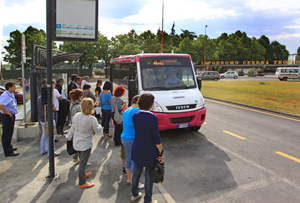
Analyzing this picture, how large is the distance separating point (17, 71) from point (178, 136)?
5208 centimetres

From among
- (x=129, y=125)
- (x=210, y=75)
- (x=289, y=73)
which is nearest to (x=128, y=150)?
(x=129, y=125)

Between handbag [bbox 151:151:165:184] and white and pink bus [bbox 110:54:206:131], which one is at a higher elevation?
white and pink bus [bbox 110:54:206:131]

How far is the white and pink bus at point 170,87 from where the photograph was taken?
6.80 m

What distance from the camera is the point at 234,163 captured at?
541 centimetres

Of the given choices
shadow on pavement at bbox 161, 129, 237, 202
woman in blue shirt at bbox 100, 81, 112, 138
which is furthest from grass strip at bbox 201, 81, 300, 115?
woman in blue shirt at bbox 100, 81, 112, 138

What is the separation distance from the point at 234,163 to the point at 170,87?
3174 millimetres

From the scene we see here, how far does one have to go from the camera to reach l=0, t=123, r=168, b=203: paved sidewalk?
3909mm

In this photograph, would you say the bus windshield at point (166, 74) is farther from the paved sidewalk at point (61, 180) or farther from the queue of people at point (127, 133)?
the paved sidewalk at point (61, 180)

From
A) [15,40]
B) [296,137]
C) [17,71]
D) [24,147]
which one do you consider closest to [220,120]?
[296,137]

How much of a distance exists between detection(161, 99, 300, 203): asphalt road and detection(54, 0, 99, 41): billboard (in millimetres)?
3361

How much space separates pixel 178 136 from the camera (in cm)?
750

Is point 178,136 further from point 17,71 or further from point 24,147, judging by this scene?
point 17,71

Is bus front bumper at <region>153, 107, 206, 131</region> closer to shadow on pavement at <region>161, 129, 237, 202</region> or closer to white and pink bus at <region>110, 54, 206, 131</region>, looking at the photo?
A: white and pink bus at <region>110, 54, 206, 131</region>

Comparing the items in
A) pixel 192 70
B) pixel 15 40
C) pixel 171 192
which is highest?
pixel 15 40
